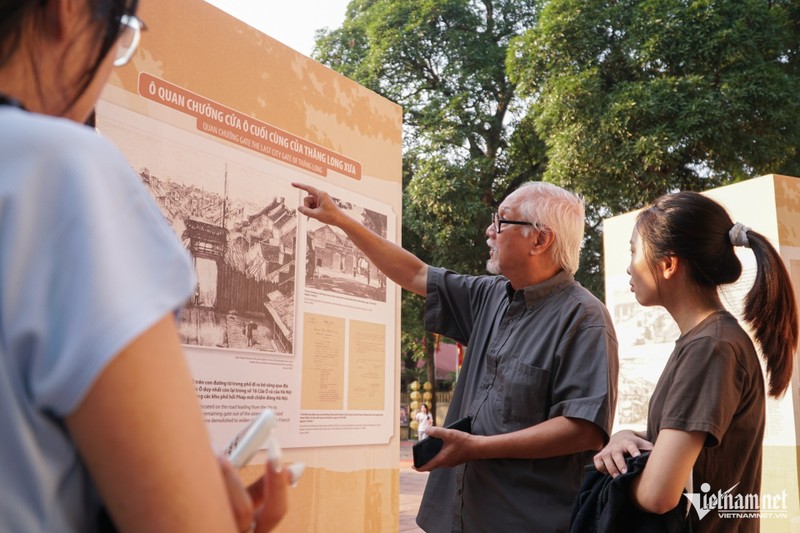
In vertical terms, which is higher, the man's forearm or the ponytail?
the ponytail

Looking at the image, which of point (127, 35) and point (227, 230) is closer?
point (127, 35)

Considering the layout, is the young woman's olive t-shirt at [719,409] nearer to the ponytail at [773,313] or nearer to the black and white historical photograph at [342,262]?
the ponytail at [773,313]

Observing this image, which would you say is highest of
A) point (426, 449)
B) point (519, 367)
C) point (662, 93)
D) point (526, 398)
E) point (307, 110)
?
point (662, 93)

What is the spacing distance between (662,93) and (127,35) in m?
11.6

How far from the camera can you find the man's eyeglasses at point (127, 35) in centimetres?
78

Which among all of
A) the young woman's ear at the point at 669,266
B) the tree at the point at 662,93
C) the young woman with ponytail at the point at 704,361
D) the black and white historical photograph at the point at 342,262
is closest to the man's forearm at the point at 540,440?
the young woman with ponytail at the point at 704,361

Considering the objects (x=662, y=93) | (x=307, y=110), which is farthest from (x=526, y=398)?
(x=662, y=93)

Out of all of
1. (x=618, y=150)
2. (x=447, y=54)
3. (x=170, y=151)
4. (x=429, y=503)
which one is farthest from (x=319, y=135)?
(x=447, y=54)

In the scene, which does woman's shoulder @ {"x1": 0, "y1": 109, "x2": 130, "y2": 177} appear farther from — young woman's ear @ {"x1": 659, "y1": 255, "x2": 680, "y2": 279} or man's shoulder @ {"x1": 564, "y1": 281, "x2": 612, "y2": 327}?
man's shoulder @ {"x1": 564, "y1": 281, "x2": 612, "y2": 327}

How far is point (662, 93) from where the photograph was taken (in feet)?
37.0

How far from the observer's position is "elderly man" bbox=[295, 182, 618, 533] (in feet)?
8.11

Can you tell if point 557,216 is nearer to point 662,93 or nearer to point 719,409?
point 719,409

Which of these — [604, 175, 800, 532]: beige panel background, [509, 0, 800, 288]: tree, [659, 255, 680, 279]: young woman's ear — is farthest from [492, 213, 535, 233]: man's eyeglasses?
[509, 0, 800, 288]: tree

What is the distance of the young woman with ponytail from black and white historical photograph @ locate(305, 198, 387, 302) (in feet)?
4.14
